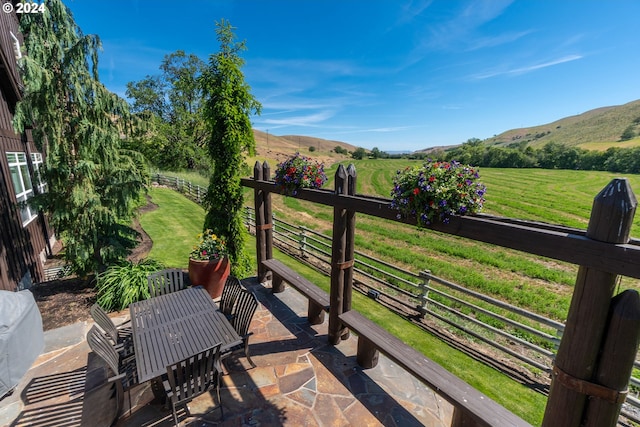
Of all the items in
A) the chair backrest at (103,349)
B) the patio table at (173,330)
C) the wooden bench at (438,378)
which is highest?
the chair backrest at (103,349)

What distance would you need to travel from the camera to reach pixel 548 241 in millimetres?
1786

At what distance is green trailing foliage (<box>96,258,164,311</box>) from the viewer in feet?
15.9

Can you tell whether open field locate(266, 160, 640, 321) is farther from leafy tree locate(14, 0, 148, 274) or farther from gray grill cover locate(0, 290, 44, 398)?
gray grill cover locate(0, 290, 44, 398)

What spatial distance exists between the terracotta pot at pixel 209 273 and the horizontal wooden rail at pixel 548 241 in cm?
374

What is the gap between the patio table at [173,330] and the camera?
2.83 meters

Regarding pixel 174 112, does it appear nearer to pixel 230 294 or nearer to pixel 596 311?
pixel 230 294

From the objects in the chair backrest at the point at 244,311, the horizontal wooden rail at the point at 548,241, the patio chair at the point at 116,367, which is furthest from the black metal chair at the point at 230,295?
the horizontal wooden rail at the point at 548,241

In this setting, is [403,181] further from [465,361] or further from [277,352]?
[465,361]

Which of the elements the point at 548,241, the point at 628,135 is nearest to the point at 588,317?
the point at 548,241

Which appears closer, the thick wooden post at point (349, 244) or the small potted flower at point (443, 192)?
the small potted flower at point (443, 192)

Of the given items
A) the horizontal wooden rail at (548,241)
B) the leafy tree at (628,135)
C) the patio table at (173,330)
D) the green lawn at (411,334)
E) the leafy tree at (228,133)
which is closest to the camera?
the horizontal wooden rail at (548,241)

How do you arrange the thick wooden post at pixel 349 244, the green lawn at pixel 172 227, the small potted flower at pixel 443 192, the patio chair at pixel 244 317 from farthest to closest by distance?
Result: 1. the green lawn at pixel 172 227
2. the thick wooden post at pixel 349 244
3. the patio chair at pixel 244 317
4. the small potted flower at pixel 443 192

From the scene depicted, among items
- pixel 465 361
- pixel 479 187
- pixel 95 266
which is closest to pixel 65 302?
pixel 95 266

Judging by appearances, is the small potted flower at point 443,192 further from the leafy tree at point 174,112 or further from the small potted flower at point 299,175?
the leafy tree at point 174,112
